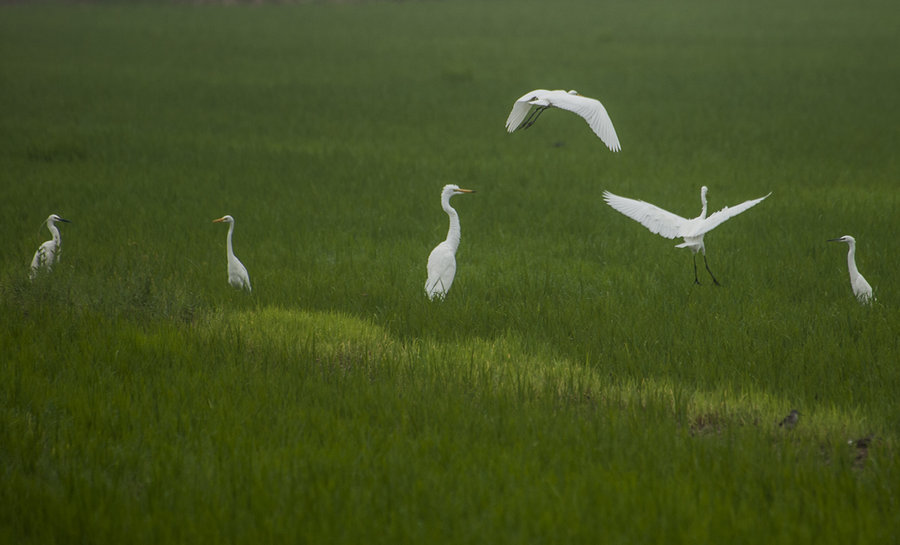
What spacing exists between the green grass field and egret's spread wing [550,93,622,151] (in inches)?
53.2

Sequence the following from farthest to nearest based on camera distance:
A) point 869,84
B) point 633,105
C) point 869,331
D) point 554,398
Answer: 1. point 869,84
2. point 633,105
3. point 869,331
4. point 554,398

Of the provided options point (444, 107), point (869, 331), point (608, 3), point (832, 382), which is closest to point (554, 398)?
point (832, 382)

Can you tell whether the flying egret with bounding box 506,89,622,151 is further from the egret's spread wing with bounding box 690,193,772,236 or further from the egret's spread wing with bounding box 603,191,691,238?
the egret's spread wing with bounding box 690,193,772,236

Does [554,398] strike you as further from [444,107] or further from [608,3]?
[608,3]

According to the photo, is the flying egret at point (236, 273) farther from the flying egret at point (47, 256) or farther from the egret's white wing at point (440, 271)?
the egret's white wing at point (440, 271)

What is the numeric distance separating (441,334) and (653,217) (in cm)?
193

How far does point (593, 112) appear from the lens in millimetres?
5734

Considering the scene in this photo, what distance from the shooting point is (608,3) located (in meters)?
51.5

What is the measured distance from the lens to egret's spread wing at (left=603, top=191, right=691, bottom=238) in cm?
635

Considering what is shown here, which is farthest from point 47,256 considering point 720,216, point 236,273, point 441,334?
point 720,216

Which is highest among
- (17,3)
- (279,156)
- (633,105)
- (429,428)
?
(17,3)

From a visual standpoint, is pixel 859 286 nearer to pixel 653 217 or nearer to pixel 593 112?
pixel 653 217

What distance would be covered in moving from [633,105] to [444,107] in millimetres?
4051

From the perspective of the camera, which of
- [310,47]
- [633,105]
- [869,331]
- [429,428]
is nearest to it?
[429,428]
